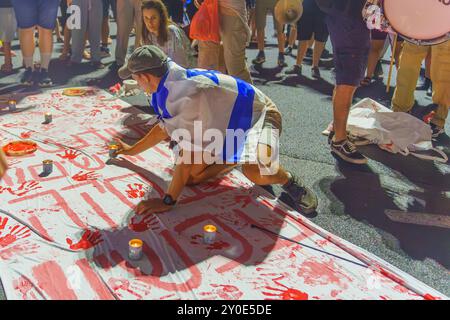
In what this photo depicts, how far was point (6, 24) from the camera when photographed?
15.5ft

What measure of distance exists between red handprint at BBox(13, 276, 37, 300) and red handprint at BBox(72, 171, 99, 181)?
91 centimetres

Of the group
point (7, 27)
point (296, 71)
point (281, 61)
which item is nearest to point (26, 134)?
point (7, 27)

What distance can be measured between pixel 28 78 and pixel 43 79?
0.16 metres

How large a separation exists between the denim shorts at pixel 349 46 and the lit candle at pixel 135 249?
5.98 feet

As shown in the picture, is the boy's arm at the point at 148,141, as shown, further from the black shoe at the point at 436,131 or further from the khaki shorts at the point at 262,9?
the khaki shorts at the point at 262,9

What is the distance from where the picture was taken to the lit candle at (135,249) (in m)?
1.87

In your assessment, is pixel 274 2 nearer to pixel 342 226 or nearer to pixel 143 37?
pixel 143 37

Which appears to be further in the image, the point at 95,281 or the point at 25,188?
the point at 25,188

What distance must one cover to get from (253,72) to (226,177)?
9.75ft

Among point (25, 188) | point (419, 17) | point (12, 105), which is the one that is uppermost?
point (419, 17)

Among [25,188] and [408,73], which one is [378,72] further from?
[25,188]

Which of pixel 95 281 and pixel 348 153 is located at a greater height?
pixel 348 153

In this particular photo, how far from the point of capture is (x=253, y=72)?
5367 millimetres

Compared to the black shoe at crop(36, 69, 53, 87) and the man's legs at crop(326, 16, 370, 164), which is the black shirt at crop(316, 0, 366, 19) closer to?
the man's legs at crop(326, 16, 370, 164)
